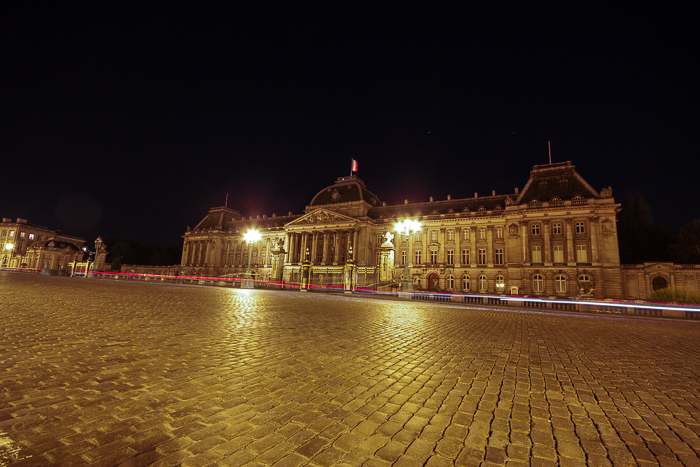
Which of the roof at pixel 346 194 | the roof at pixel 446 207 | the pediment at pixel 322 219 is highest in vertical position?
the roof at pixel 346 194

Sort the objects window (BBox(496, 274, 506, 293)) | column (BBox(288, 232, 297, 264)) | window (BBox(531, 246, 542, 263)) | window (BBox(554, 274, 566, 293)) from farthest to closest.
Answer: column (BBox(288, 232, 297, 264))
window (BBox(496, 274, 506, 293))
window (BBox(531, 246, 542, 263))
window (BBox(554, 274, 566, 293))

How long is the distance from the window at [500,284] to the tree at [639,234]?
61.9 feet

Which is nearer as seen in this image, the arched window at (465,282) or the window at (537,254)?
the window at (537,254)

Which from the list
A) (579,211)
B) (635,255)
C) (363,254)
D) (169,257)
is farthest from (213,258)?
(635,255)

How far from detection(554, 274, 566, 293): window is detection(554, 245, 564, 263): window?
209 cm

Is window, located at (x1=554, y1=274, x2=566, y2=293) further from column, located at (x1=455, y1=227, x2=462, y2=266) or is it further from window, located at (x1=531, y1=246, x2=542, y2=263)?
column, located at (x1=455, y1=227, x2=462, y2=266)

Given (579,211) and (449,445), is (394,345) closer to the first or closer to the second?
(449,445)

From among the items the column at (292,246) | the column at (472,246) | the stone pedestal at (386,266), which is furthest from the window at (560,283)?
the column at (292,246)

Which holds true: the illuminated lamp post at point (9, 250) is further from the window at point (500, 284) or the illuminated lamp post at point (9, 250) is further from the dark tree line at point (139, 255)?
the window at point (500, 284)

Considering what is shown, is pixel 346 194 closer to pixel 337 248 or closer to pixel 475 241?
pixel 337 248

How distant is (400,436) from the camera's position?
112 inches

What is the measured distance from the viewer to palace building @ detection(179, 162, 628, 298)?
38.8m

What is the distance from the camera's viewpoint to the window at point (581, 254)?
3912 cm

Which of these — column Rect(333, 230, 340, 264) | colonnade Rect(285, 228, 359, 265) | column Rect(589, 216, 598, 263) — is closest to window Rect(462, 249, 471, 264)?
column Rect(589, 216, 598, 263)
